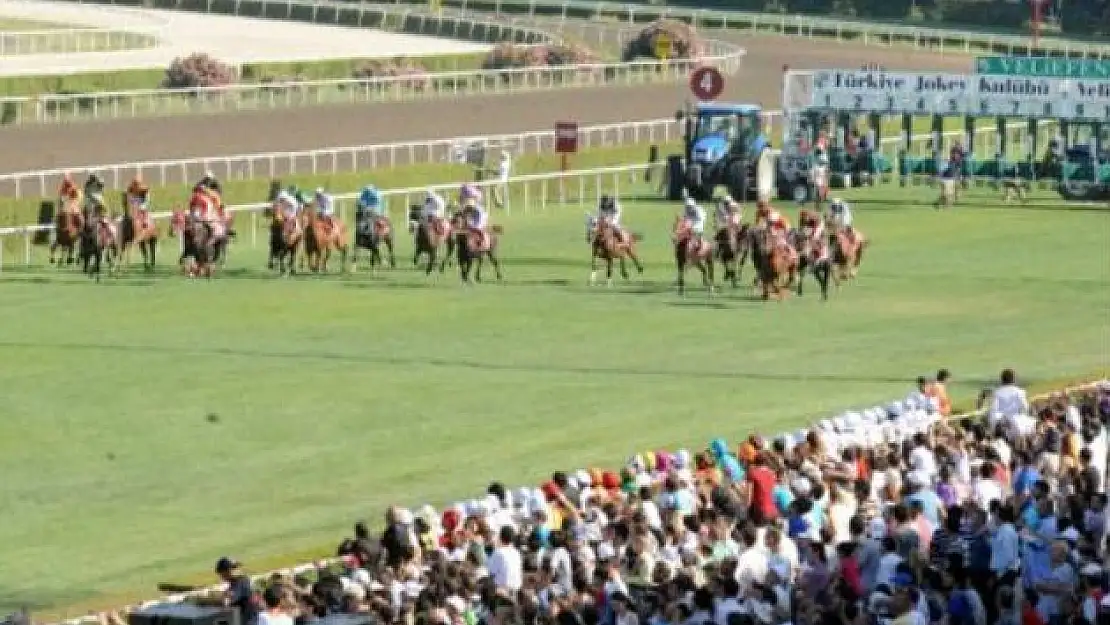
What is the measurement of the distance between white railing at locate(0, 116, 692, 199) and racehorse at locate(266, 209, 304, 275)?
3629 mm

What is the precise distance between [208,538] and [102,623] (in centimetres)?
444

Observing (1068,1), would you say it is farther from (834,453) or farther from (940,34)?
(834,453)

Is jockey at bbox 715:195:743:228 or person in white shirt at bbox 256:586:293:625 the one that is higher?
jockey at bbox 715:195:743:228

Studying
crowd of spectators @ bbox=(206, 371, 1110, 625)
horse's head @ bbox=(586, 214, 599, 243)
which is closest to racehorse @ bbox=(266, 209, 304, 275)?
horse's head @ bbox=(586, 214, 599, 243)

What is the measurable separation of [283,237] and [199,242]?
97 cm

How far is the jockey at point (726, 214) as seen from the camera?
3691 cm

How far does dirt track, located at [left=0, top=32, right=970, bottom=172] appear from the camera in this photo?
50.8m

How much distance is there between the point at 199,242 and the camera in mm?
37250

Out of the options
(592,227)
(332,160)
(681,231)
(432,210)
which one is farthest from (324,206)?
(332,160)

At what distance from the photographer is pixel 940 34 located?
81375 mm

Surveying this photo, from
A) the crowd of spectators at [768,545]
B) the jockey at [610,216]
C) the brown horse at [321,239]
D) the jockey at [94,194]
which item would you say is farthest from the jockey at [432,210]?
the crowd of spectators at [768,545]

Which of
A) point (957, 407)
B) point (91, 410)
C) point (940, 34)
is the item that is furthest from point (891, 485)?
point (940, 34)

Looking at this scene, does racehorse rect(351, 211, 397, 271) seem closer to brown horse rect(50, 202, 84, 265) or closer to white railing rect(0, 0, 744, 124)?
brown horse rect(50, 202, 84, 265)

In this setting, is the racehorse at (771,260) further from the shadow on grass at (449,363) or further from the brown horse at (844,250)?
the shadow on grass at (449,363)
